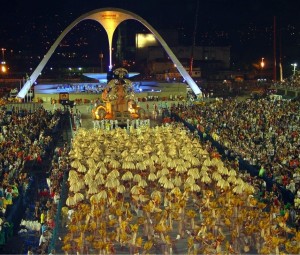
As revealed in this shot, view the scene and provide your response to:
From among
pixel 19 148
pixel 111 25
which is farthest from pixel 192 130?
pixel 111 25

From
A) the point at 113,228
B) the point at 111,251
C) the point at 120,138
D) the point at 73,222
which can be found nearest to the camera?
the point at 111,251

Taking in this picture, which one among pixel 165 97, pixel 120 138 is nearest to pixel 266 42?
pixel 165 97

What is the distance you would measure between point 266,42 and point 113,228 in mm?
73737

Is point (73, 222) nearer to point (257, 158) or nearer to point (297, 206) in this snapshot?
point (297, 206)

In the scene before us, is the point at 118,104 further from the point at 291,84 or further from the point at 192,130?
the point at 291,84

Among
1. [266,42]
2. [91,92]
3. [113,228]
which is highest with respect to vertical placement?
[266,42]

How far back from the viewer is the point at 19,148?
83.8ft

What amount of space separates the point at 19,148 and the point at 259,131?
11.8 m

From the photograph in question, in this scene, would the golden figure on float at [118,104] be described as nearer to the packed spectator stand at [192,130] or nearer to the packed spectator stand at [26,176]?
the packed spectator stand at [192,130]

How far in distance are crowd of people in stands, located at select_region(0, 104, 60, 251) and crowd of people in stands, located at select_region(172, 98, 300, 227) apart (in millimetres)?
7915

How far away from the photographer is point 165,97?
153 ft

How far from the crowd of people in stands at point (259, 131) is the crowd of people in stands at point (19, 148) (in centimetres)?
791

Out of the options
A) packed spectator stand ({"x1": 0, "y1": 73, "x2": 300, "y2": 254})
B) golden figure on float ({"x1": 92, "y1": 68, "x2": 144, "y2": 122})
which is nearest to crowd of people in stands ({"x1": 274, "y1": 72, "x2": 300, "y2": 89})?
packed spectator stand ({"x1": 0, "y1": 73, "x2": 300, "y2": 254})

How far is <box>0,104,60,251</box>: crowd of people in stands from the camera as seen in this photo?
→ 60.1 ft
